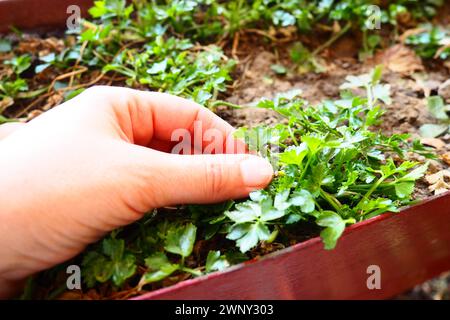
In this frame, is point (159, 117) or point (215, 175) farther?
point (159, 117)

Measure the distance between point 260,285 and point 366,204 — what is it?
0.81ft

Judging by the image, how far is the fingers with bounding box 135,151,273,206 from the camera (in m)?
0.84

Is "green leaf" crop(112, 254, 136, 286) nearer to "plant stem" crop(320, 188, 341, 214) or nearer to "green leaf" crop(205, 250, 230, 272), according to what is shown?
"green leaf" crop(205, 250, 230, 272)

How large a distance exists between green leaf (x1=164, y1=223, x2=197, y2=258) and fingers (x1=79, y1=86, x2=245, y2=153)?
211 millimetres

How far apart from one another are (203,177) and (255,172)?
103mm

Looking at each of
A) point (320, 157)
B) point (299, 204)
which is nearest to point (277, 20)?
point (320, 157)

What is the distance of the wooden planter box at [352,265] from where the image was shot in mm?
858

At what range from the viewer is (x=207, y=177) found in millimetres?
858

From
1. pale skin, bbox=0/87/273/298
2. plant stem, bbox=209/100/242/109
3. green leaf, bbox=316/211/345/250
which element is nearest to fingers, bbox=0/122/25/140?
pale skin, bbox=0/87/273/298

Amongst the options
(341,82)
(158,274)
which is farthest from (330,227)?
(341,82)

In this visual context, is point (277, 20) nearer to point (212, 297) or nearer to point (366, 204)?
point (366, 204)

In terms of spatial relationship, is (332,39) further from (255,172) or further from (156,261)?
(156,261)

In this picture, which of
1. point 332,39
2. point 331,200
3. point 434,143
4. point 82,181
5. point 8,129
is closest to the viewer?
point 82,181

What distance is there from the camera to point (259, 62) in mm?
1472
